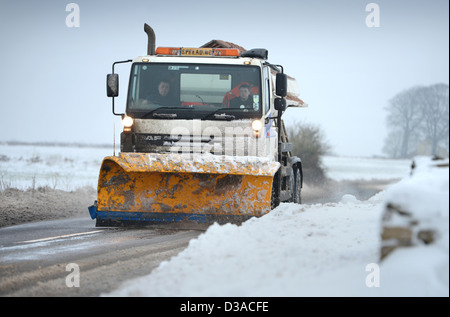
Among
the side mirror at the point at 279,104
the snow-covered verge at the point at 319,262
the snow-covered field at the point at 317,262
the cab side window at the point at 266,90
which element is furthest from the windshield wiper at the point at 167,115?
the snow-covered verge at the point at 319,262

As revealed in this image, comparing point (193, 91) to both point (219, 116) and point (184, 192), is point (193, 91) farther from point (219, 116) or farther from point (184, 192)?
point (184, 192)

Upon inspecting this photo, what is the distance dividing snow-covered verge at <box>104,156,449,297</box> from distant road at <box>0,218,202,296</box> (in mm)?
593

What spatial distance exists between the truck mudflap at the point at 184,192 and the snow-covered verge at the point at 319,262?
248cm

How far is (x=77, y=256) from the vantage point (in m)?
6.87

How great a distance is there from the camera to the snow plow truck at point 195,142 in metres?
8.92

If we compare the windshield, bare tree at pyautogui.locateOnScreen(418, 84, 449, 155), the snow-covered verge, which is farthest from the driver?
bare tree at pyautogui.locateOnScreen(418, 84, 449, 155)

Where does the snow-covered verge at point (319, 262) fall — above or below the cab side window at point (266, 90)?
below

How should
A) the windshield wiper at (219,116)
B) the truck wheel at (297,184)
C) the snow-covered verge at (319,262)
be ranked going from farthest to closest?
the truck wheel at (297,184) → the windshield wiper at (219,116) → the snow-covered verge at (319,262)

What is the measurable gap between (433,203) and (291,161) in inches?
334

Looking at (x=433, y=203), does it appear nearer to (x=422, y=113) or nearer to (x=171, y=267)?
(x=171, y=267)

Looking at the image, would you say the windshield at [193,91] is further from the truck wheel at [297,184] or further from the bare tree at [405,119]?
the bare tree at [405,119]

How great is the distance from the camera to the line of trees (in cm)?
4441

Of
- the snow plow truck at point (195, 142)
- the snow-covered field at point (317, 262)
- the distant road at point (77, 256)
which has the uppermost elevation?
the snow plow truck at point (195, 142)

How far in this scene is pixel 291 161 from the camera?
41.4 ft
